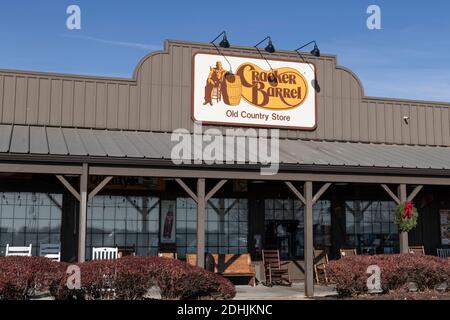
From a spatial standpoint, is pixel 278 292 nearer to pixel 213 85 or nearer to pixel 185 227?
pixel 185 227

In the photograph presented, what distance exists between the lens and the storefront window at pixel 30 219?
662 inches

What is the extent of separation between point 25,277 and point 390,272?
750cm

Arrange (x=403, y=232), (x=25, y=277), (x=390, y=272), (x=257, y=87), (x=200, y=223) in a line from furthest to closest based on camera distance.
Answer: (x=257, y=87) → (x=403, y=232) → (x=200, y=223) → (x=390, y=272) → (x=25, y=277)

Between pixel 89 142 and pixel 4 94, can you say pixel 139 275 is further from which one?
pixel 4 94

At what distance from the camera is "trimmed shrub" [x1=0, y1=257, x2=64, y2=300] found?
1010cm

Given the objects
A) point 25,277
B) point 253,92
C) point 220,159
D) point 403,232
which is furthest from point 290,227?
point 25,277

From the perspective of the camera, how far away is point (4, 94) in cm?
1689

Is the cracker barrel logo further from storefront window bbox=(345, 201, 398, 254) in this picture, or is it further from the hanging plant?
the hanging plant

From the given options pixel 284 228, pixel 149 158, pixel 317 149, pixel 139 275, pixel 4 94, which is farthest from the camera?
pixel 284 228

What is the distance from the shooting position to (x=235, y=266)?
18.2 metres

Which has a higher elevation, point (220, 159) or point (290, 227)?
point (220, 159)

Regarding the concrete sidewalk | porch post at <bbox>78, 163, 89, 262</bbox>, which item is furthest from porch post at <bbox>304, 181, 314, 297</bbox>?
porch post at <bbox>78, 163, 89, 262</bbox>

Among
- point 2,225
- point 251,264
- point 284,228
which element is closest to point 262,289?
point 251,264

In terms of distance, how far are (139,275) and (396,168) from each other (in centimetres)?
879
